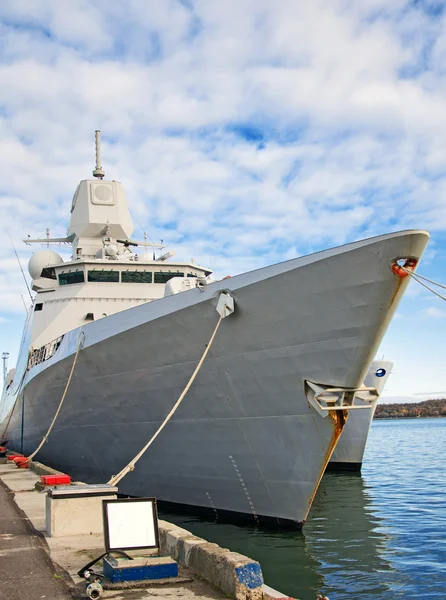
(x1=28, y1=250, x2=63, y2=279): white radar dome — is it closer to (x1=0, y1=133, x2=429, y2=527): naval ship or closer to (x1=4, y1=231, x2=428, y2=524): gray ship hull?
(x1=0, y1=133, x2=429, y2=527): naval ship

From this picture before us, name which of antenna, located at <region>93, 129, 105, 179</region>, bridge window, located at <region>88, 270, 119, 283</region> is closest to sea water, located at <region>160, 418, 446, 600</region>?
bridge window, located at <region>88, 270, 119, 283</region>

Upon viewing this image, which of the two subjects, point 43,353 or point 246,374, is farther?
point 43,353

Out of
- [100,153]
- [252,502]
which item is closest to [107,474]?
[252,502]

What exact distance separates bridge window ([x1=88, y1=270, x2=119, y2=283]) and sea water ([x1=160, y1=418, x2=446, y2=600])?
249 inches

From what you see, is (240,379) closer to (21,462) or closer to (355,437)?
(21,462)

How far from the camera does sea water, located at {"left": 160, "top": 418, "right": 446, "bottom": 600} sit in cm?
655

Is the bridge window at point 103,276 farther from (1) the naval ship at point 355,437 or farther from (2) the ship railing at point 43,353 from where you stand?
(1) the naval ship at point 355,437

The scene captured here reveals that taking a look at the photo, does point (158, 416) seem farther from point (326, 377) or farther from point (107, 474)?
point (326, 377)

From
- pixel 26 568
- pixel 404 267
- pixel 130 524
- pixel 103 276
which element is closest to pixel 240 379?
pixel 404 267

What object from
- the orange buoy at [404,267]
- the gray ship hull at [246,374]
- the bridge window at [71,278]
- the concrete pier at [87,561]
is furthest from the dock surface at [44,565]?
the bridge window at [71,278]

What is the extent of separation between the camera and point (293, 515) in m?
8.31

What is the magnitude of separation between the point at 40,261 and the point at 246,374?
9.79 m

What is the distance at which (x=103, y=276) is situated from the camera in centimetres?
1438

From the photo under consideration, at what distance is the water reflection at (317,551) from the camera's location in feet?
21.4
